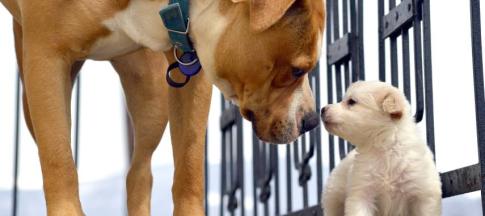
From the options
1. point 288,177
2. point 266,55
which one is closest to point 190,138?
point 266,55

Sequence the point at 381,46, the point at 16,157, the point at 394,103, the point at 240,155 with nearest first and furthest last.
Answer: the point at 394,103 < the point at 381,46 < the point at 16,157 < the point at 240,155

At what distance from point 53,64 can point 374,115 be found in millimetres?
1035

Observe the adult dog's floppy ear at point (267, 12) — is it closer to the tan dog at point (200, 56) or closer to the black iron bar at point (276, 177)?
the tan dog at point (200, 56)

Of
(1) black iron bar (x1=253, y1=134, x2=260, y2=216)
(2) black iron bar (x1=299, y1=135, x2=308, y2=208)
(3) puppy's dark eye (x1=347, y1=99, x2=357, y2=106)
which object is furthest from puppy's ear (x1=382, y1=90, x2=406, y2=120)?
(1) black iron bar (x1=253, y1=134, x2=260, y2=216)

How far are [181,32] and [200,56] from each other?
95mm

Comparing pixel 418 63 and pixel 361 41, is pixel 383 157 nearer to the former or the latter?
pixel 418 63

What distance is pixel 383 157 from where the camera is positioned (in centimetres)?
348

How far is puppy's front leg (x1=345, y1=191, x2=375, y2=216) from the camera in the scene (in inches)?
134

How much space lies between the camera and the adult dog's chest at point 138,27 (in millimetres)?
3287

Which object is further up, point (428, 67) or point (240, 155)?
point (428, 67)

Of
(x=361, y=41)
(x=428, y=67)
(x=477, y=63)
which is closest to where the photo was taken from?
(x=477, y=63)

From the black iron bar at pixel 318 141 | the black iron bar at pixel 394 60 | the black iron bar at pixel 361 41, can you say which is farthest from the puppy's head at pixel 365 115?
the black iron bar at pixel 318 141

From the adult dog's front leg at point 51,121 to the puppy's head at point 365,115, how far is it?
0.84 m

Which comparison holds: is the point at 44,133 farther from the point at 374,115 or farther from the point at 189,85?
the point at 374,115
